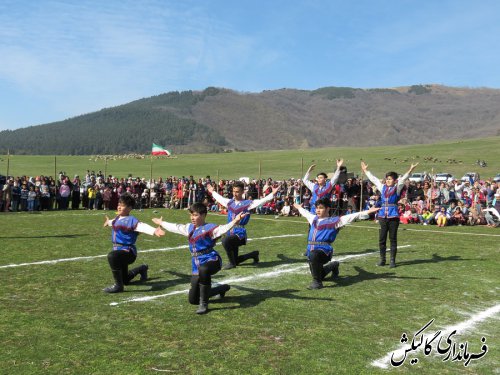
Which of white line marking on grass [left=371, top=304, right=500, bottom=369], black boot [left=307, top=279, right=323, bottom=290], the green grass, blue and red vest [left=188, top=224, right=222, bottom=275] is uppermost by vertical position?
the green grass

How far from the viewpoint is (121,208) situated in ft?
28.8

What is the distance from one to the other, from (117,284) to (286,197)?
1968 cm

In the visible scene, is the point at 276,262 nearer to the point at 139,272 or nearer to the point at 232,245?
the point at 232,245

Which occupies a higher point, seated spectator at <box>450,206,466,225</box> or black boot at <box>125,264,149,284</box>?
seated spectator at <box>450,206,466,225</box>

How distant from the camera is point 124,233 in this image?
8750 mm

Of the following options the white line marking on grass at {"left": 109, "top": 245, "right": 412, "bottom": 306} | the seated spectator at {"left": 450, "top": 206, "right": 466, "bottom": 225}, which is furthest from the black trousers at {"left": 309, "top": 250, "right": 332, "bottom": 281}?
the seated spectator at {"left": 450, "top": 206, "right": 466, "bottom": 225}

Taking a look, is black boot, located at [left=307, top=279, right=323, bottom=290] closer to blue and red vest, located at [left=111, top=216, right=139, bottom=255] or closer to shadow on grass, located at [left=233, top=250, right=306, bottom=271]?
shadow on grass, located at [left=233, top=250, right=306, bottom=271]

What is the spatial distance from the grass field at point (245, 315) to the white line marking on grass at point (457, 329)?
2.0 inches

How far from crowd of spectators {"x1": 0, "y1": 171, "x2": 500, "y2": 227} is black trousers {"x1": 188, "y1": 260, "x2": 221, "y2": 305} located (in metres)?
14.3

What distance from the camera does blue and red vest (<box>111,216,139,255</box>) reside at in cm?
869

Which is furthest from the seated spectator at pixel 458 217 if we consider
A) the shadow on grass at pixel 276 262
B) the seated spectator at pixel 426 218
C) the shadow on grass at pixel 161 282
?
the shadow on grass at pixel 161 282

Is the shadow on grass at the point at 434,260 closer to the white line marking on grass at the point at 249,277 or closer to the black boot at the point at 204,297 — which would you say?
the white line marking on grass at the point at 249,277

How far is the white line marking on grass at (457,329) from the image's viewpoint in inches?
221

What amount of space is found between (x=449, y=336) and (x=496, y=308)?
1970 millimetres
